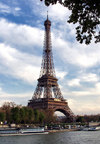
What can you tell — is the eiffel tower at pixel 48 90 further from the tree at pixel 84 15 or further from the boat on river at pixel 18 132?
the tree at pixel 84 15

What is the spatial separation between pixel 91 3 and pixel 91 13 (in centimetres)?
124

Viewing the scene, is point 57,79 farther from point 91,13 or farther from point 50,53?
point 91,13

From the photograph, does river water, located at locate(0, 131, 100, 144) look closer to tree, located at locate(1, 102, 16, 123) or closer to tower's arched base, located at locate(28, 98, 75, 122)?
tree, located at locate(1, 102, 16, 123)

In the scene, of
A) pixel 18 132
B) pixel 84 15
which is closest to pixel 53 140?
pixel 18 132

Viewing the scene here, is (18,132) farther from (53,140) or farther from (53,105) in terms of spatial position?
(53,105)

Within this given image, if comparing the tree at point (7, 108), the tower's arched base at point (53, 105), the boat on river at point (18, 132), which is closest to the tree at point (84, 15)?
the boat on river at point (18, 132)

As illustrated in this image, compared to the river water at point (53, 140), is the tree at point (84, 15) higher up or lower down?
higher up

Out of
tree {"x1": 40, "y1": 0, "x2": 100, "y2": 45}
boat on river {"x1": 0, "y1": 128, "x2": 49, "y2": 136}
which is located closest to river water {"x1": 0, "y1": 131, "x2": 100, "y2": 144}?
boat on river {"x1": 0, "y1": 128, "x2": 49, "y2": 136}

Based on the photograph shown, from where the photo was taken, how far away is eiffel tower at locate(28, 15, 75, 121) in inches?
3812

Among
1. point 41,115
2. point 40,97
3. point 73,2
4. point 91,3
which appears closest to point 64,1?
point 73,2

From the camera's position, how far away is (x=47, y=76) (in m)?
101

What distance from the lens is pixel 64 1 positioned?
1330cm

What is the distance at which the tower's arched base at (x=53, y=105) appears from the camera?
95312 millimetres

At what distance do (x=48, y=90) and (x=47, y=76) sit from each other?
7.04m
